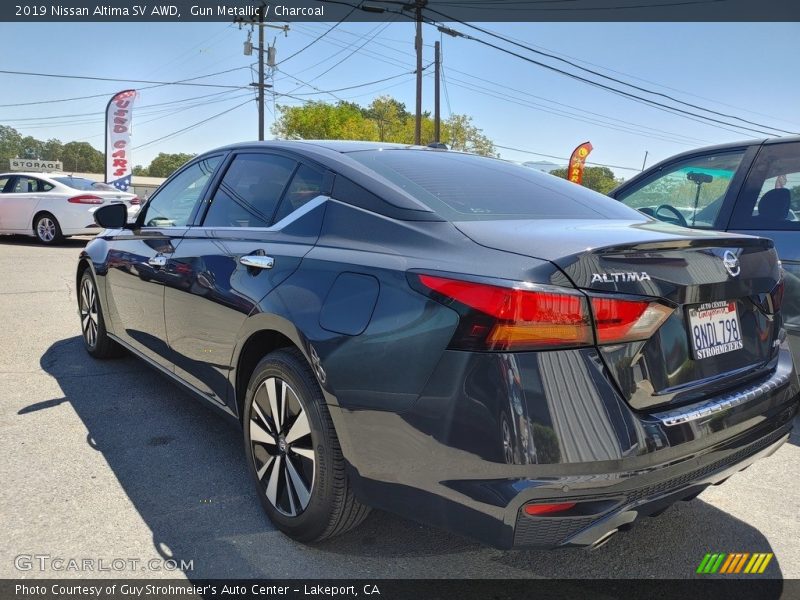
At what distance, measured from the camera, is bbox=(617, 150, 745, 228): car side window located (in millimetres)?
4078

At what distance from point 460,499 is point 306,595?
29.7 inches

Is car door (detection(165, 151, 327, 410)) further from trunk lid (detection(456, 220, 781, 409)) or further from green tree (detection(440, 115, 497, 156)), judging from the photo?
green tree (detection(440, 115, 497, 156))

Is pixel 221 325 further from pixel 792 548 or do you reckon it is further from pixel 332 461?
pixel 792 548

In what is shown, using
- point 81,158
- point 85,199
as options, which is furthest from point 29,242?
point 81,158

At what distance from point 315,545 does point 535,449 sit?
44.8 inches

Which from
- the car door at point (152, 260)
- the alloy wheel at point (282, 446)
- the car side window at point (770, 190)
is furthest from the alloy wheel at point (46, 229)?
the car side window at point (770, 190)

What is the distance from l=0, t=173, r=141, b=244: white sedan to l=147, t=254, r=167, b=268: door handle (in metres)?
10.0

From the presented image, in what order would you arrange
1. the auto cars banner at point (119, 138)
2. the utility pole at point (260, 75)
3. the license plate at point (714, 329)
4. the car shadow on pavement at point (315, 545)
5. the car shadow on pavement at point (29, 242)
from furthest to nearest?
the utility pole at point (260, 75) → the auto cars banner at point (119, 138) → the car shadow on pavement at point (29, 242) → the car shadow on pavement at point (315, 545) → the license plate at point (714, 329)

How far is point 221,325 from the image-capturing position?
2.79 meters

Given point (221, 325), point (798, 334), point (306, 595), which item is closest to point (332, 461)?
point (306, 595)

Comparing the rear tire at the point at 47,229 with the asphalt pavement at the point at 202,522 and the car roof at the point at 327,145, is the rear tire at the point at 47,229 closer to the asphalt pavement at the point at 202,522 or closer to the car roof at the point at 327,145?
the asphalt pavement at the point at 202,522

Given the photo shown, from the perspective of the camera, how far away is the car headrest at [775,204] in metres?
3.72

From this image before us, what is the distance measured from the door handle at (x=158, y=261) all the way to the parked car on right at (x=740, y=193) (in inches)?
125

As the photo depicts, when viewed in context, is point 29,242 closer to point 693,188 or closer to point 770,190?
point 693,188
